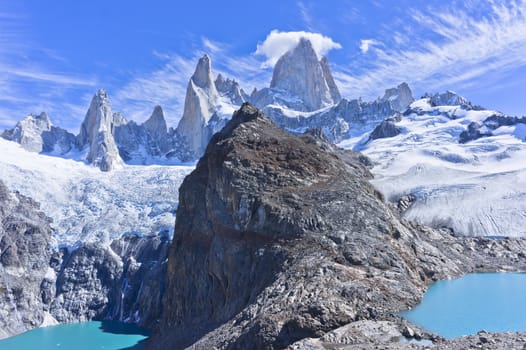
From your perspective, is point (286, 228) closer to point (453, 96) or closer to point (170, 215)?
point (170, 215)

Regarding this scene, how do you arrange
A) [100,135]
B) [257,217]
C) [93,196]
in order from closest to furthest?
[257,217] → [93,196] → [100,135]

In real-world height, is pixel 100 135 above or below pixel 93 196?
above

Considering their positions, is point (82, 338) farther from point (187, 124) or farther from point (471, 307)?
point (187, 124)

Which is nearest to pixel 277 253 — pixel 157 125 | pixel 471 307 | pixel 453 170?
pixel 471 307

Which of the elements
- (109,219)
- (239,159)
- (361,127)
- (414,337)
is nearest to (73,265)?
(109,219)

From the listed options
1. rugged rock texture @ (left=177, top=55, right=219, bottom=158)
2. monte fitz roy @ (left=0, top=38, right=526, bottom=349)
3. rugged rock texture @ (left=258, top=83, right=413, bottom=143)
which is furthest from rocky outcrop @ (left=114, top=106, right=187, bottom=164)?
rugged rock texture @ (left=258, top=83, right=413, bottom=143)

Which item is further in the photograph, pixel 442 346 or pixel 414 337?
pixel 414 337

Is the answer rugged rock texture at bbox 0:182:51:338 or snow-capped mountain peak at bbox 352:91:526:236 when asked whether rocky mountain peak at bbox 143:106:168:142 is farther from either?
rugged rock texture at bbox 0:182:51:338
